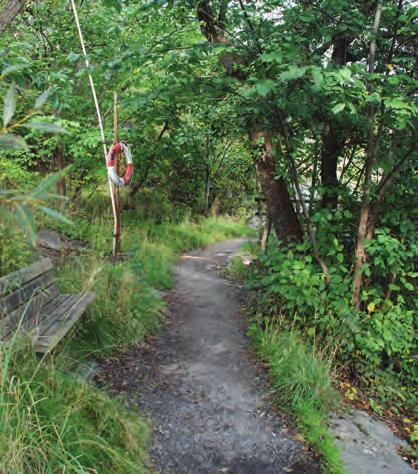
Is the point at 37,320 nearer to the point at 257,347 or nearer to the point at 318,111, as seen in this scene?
the point at 257,347

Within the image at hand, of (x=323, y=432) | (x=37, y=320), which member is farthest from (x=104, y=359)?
(x=323, y=432)

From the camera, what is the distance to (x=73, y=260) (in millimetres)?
5176

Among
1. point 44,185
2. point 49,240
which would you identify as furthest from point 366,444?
point 49,240

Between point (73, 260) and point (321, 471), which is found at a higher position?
point (73, 260)

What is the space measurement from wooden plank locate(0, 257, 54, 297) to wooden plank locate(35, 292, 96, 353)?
15.4 inches

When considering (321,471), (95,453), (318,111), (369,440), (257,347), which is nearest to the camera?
(95,453)

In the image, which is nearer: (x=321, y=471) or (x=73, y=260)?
(x=321, y=471)

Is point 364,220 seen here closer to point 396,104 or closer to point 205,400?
point 396,104

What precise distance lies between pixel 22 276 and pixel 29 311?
0.28 metres

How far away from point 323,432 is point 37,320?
2320mm

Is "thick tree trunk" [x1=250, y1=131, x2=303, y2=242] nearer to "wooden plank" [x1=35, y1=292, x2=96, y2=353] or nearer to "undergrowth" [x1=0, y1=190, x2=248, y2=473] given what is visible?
"undergrowth" [x1=0, y1=190, x2=248, y2=473]

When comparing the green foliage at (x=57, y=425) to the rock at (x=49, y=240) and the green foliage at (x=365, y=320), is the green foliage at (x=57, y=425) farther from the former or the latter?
the rock at (x=49, y=240)

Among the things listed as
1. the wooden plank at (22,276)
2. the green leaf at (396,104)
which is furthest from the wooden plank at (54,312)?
the green leaf at (396,104)

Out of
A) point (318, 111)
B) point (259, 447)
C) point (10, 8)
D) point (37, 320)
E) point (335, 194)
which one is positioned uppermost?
point (10, 8)
